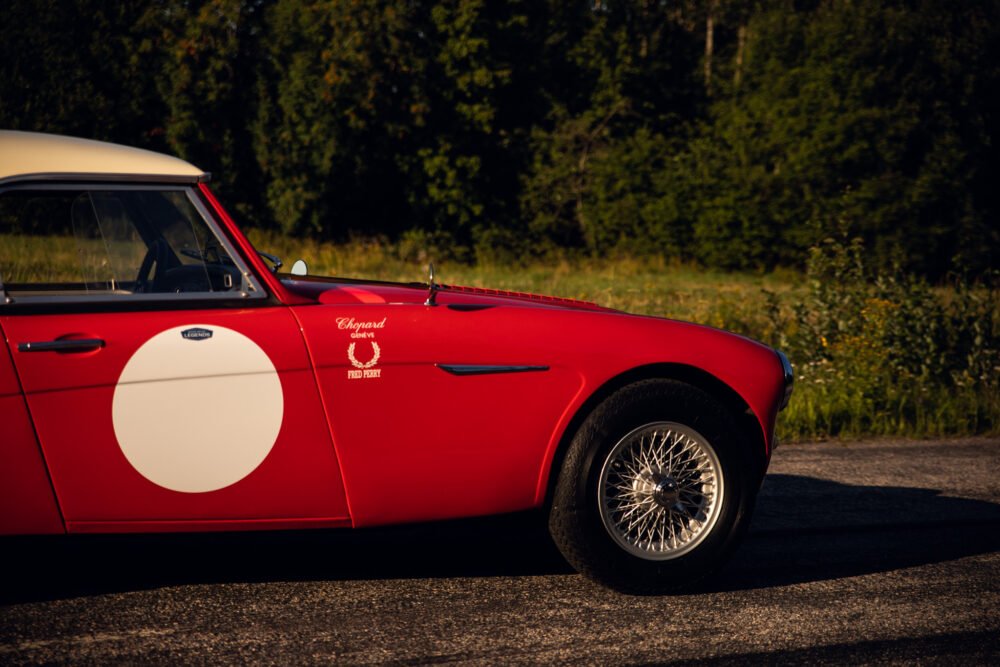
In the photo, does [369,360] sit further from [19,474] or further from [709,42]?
[709,42]

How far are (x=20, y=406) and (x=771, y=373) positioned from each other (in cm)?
280

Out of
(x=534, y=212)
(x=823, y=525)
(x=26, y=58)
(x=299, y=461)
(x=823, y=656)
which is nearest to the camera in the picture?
(x=823, y=656)

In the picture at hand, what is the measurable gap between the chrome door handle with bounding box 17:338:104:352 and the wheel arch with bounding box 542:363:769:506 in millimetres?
1679

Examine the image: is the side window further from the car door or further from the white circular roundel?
the white circular roundel

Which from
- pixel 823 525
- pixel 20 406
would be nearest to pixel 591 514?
pixel 823 525

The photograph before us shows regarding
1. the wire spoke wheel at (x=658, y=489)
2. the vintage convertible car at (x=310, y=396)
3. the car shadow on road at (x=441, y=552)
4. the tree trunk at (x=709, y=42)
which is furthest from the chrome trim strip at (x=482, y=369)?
the tree trunk at (x=709, y=42)

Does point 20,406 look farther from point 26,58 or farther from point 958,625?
point 26,58

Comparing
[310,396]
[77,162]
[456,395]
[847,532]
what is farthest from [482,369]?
[847,532]

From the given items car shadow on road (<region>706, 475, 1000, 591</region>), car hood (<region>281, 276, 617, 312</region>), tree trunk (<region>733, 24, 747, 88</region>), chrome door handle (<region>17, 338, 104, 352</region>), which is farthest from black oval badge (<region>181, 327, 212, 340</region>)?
tree trunk (<region>733, 24, 747, 88</region>)

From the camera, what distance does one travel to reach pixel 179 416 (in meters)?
3.78

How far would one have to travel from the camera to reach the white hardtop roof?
3840 mm

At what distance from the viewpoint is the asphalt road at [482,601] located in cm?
362

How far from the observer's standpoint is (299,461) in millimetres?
3898

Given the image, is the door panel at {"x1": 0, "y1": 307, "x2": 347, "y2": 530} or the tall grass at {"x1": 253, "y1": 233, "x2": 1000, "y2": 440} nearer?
the door panel at {"x1": 0, "y1": 307, "x2": 347, "y2": 530}
